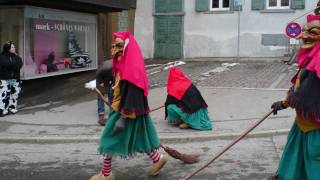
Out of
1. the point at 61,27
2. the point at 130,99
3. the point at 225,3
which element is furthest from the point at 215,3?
the point at 130,99

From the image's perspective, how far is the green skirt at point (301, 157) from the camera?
450 cm

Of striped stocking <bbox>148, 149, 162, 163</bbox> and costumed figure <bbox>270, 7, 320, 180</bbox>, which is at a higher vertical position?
costumed figure <bbox>270, 7, 320, 180</bbox>

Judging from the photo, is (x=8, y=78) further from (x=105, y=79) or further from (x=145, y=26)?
(x=145, y=26)

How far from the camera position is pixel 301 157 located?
4652 mm

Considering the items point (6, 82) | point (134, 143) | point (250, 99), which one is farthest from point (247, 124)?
point (6, 82)

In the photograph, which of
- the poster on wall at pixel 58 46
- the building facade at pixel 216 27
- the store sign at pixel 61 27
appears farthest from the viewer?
the building facade at pixel 216 27

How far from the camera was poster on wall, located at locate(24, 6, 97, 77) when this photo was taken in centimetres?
1351

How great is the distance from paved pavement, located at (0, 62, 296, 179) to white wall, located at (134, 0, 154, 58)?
639 centimetres

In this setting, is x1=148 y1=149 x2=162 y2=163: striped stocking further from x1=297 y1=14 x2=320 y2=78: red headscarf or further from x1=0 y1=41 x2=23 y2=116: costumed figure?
x1=0 y1=41 x2=23 y2=116: costumed figure

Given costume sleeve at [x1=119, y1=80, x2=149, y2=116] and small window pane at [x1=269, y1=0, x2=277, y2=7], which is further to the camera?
small window pane at [x1=269, y1=0, x2=277, y2=7]

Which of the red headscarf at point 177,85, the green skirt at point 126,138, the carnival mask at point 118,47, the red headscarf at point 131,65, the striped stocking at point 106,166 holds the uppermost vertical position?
the carnival mask at point 118,47

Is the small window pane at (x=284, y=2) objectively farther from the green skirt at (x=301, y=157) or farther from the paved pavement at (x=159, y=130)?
the green skirt at (x=301, y=157)

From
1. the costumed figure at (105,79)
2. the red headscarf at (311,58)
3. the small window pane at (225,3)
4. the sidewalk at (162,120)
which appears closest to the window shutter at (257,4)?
the small window pane at (225,3)

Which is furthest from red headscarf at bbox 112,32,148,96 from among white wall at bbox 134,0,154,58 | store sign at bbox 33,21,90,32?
white wall at bbox 134,0,154,58
